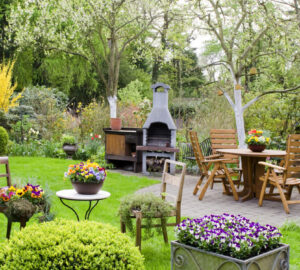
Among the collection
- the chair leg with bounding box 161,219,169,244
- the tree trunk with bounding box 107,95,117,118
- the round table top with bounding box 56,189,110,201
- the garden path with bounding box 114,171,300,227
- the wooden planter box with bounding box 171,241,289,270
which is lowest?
the garden path with bounding box 114,171,300,227

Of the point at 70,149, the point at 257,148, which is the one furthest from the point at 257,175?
the point at 70,149

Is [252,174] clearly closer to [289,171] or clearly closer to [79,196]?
[289,171]

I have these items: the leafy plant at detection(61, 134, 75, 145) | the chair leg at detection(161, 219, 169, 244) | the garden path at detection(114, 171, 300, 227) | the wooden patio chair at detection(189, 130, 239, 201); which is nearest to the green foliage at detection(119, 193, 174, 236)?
the chair leg at detection(161, 219, 169, 244)

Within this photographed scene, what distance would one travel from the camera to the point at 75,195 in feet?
15.8

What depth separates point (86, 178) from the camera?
4.78 metres

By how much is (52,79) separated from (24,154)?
997 cm

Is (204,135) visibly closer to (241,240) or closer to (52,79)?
(241,240)

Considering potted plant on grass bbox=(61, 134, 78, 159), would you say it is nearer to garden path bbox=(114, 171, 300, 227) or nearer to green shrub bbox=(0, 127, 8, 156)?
green shrub bbox=(0, 127, 8, 156)

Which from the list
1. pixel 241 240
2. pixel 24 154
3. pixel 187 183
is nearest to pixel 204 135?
pixel 187 183

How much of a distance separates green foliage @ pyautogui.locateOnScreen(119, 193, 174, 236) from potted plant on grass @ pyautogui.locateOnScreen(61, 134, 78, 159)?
8.27 metres

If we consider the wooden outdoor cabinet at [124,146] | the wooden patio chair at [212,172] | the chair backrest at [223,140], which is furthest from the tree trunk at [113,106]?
the wooden patio chair at [212,172]

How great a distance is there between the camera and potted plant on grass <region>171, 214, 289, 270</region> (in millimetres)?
2867

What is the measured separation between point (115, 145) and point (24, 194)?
256 inches

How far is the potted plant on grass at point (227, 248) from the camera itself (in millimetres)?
2867
